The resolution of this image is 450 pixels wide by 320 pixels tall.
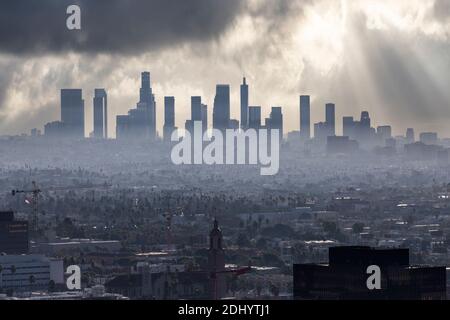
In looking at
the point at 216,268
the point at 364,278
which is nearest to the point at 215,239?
the point at 216,268

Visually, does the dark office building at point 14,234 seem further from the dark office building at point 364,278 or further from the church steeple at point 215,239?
the dark office building at point 364,278

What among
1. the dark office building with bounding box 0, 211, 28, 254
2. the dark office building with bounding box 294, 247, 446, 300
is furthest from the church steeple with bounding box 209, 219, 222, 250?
the dark office building with bounding box 0, 211, 28, 254

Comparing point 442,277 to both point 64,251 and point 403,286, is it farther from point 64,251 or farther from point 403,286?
point 64,251

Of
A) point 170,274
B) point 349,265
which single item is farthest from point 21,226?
point 349,265

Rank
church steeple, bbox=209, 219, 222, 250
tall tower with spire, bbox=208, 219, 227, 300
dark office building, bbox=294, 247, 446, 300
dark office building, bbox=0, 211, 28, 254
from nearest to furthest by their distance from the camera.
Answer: dark office building, bbox=294, 247, 446, 300 → tall tower with spire, bbox=208, 219, 227, 300 → church steeple, bbox=209, 219, 222, 250 → dark office building, bbox=0, 211, 28, 254

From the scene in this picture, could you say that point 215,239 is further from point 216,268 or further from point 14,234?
point 14,234

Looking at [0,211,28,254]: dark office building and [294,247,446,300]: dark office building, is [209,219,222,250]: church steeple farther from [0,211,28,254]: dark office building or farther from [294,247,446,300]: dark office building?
[0,211,28,254]: dark office building

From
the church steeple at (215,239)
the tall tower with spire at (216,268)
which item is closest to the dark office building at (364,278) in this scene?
the tall tower with spire at (216,268)

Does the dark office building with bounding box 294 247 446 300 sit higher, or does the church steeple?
the church steeple
